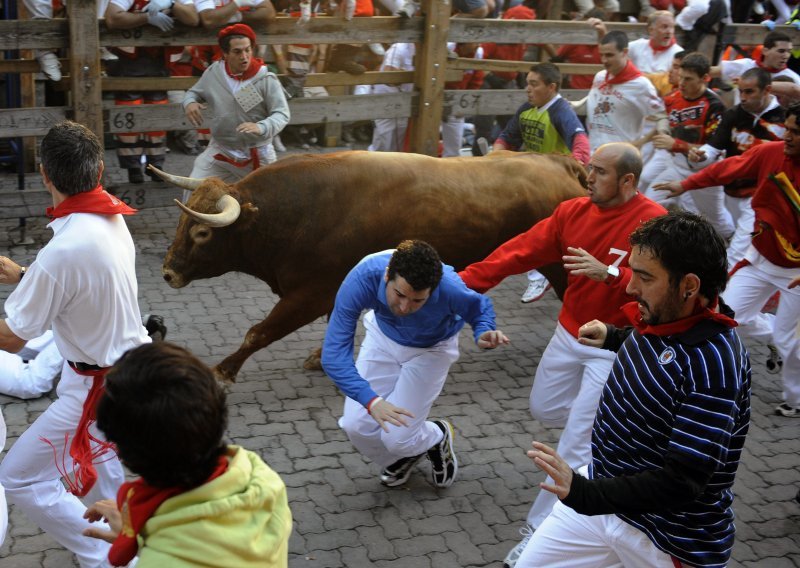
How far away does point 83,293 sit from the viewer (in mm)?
4055

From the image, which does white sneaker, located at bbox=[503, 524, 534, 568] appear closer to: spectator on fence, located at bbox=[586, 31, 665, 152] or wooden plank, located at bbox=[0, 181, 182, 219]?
spectator on fence, located at bbox=[586, 31, 665, 152]

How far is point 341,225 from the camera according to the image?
21.7 feet

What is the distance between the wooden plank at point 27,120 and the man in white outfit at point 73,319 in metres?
4.48

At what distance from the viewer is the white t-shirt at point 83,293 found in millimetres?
3973

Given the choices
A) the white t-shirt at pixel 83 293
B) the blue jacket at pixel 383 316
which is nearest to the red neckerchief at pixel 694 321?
the blue jacket at pixel 383 316

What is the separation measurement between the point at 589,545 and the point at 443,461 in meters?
1.90

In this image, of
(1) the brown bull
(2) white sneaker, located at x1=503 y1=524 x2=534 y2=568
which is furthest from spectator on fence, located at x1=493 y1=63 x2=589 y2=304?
(2) white sneaker, located at x1=503 y1=524 x2=534 y2=568

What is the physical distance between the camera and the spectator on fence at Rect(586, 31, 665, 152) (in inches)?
341

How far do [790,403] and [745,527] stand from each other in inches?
63.1

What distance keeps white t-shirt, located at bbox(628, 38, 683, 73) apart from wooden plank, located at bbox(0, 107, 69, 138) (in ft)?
19.5

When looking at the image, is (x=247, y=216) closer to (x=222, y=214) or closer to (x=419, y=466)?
(x=222, y=214)

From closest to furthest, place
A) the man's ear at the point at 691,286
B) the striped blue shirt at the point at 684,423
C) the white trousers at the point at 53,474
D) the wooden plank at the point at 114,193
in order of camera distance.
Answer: the striped blue shirt at the point at 684,423 < the man's ear at the point at 691,286 < the white trousers at the point at 53,474 < the wooden plank at the point at 114,193

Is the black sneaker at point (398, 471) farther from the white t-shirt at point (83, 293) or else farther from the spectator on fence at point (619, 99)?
the spectator on fence at point (619, 99)

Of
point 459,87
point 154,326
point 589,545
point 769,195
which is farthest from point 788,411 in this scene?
point 459,87
